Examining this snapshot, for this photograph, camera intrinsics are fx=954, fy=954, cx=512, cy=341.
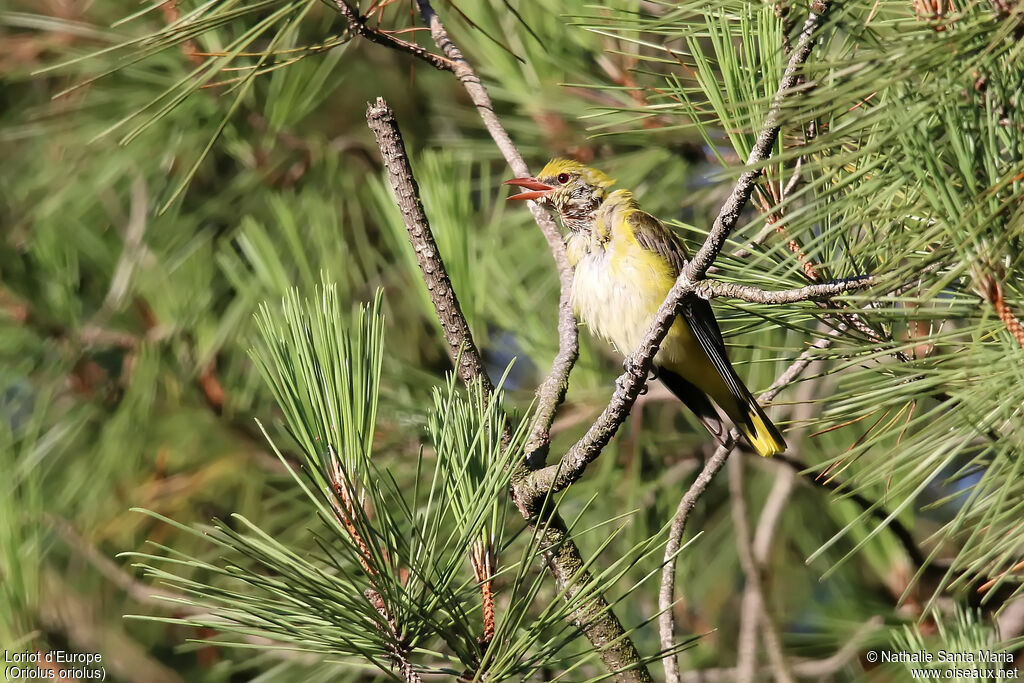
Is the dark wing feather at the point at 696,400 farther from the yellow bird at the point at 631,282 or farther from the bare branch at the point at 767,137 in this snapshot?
the bare branch at the point at 767,137

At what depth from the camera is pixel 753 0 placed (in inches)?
44.5

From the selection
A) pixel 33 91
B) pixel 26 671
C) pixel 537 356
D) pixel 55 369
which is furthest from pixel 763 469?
pixel 33 91

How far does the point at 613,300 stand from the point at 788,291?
54.6 inches

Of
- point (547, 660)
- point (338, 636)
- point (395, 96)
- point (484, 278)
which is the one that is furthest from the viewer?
point (395, 96)

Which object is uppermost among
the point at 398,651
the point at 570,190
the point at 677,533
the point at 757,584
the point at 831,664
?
the point at 570,190

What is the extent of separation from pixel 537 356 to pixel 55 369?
55.4 inches

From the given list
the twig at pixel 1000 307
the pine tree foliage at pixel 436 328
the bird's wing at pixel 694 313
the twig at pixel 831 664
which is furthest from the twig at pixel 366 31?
the twig at pixel 831 664

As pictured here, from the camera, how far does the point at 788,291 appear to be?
3.71 feet

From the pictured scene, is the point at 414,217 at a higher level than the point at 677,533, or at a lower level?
higher

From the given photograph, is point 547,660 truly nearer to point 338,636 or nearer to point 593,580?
point 593,580

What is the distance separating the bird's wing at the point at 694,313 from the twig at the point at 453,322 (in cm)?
83

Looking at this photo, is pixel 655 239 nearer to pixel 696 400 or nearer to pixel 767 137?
pixel 696 400

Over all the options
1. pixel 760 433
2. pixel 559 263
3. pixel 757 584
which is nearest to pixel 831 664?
pixel 757 584

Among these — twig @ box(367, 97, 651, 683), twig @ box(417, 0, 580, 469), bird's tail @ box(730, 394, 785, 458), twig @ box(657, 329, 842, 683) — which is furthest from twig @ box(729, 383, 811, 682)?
twig @ box(367, 97, 651, 683)
